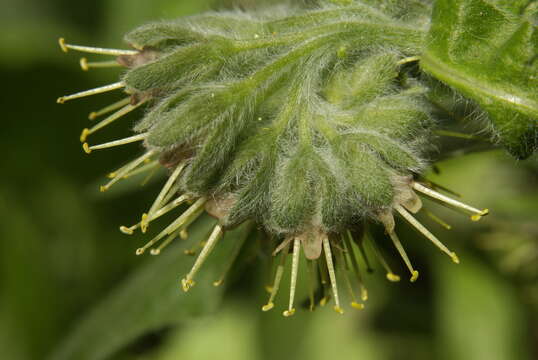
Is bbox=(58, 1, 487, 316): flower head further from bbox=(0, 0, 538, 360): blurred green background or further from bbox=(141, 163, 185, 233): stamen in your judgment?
bbox=(0, 0, 538, 360): blurred green background

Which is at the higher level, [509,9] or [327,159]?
[509,9]

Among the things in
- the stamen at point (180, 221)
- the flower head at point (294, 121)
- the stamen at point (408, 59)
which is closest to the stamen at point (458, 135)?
the flower head at point (294, 121)

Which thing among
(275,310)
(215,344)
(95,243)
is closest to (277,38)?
(275,310)

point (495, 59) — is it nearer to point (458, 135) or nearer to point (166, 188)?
point (458, 135)

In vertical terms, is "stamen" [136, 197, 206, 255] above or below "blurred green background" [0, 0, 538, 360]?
above

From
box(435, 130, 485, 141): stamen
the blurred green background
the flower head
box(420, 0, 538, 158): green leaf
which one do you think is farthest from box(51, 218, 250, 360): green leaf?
box(420, 0, 538, 158): green leaf

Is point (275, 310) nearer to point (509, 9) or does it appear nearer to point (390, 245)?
point (390, 245)
